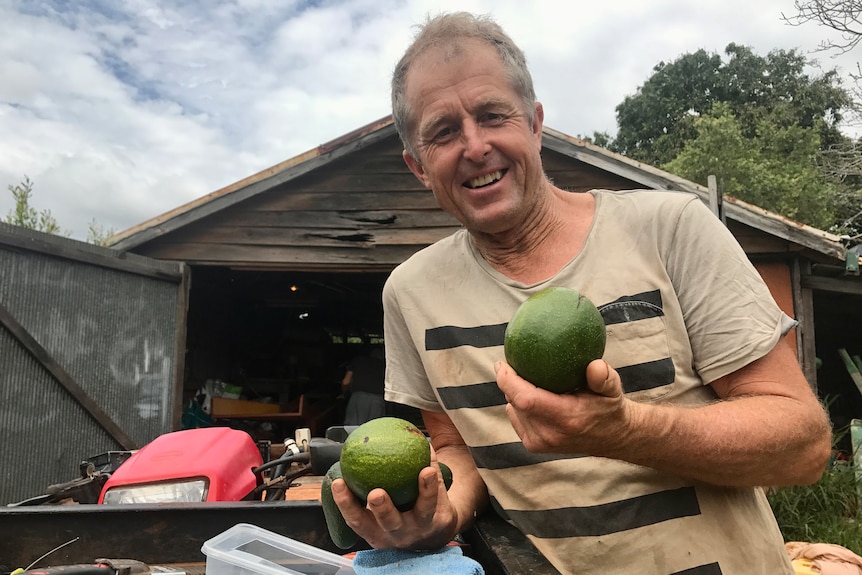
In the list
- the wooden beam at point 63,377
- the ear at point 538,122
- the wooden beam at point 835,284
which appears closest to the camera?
the ear at point 538,122

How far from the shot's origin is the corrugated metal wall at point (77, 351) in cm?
618

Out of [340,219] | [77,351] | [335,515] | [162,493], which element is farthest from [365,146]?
[335,515]

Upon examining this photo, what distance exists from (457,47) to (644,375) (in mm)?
1360

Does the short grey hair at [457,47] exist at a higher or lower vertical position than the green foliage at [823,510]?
higher

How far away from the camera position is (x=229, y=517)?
2.39 meters

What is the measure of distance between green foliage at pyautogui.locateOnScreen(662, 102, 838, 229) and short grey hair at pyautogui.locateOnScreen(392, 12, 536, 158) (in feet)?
86.7

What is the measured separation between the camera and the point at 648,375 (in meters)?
1.89

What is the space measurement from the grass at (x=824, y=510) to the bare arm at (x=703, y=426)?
5.25 metres

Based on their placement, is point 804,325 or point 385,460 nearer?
point 385,460

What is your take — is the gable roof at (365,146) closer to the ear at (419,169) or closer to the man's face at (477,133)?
the ear at (419,169)

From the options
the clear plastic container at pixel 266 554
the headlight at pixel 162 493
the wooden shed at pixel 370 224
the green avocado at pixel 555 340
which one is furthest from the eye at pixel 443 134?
the wooden shed at pixel 370 224

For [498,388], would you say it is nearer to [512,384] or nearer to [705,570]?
[512,384]

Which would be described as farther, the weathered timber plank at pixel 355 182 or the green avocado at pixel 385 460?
the weathered timber plank at pixel 355 182

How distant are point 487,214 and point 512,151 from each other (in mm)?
249
